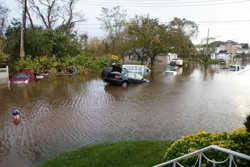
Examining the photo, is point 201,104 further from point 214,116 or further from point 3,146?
point 3,146

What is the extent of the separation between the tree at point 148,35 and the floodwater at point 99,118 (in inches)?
816

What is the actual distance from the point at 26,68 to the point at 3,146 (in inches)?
731

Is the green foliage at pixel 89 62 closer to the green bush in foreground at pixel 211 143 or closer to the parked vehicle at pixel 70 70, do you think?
the parked vehicle at pixel 70 70

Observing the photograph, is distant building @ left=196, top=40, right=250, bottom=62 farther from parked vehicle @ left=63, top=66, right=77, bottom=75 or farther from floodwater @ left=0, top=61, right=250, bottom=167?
floodwater @ left=0, top=61, right=250, bottom=167

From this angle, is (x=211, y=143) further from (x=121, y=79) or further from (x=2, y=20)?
(x=2, y=20)

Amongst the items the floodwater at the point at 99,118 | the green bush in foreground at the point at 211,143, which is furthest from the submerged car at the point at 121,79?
the green bush in foreground at the point at 211,143

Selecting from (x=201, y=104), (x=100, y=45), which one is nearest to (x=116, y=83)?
(x=201, y=104)

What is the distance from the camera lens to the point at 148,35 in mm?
33781

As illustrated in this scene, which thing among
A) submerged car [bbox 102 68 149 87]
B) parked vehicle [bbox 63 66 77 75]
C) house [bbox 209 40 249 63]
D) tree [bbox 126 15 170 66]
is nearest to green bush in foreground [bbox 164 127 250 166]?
submerged car [bbox 102 68 149 87]

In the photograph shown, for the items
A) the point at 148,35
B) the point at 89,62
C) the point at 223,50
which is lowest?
the point at 89,62

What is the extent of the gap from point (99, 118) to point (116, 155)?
13.3 ft

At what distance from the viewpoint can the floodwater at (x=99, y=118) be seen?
6.73 metres

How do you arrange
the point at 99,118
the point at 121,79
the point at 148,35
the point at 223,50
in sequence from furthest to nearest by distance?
the point at 223,50 < the point at 148,35 < the point at 121,79 < the point at 99,118

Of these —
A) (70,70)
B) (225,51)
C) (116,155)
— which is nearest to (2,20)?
(70,70)
